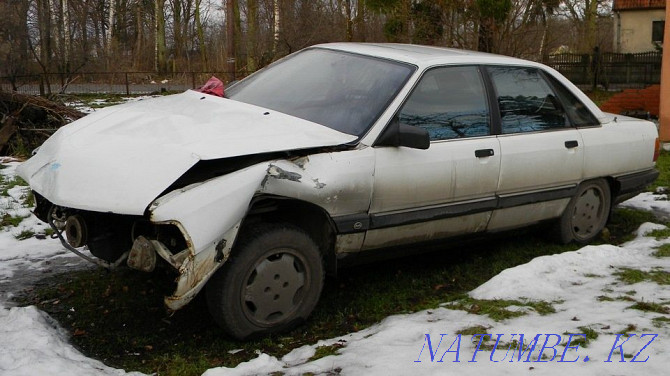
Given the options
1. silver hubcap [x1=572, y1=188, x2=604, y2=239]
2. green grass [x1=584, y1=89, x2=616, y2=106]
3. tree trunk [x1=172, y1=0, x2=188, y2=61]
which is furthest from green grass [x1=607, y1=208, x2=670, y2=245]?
tree trunk [x1=172, y1=0, x2=188, y2=61]

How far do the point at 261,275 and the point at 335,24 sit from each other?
74.6 feet

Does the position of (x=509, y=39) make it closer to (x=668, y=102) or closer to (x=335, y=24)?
(x=668, y=102)

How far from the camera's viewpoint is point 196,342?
3.89 meters

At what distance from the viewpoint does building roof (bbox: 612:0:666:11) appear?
40.4m

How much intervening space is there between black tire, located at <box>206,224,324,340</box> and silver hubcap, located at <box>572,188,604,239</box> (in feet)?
8.53

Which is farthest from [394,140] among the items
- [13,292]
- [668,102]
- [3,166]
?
[668,102]

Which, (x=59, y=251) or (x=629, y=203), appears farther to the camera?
(x=629, y=203)

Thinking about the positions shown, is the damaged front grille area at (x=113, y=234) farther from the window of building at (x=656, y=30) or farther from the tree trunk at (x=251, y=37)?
the window of building at (x=656, y=30)

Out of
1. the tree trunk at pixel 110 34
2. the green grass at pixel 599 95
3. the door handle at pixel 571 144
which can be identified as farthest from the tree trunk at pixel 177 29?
the door handle at pixel 571 144

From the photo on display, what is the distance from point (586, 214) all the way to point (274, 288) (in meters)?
3.05

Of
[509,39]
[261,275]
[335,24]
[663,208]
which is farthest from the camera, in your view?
[335,24]

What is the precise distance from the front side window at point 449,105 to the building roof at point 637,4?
1588 inches

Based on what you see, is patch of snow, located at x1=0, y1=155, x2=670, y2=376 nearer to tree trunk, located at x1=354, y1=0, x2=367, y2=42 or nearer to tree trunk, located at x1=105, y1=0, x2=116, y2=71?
tree trunk, located at x1=354, y1=0, x2=367, y2=42

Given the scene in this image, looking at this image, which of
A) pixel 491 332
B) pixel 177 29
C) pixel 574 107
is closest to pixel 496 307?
pixel 491 332
